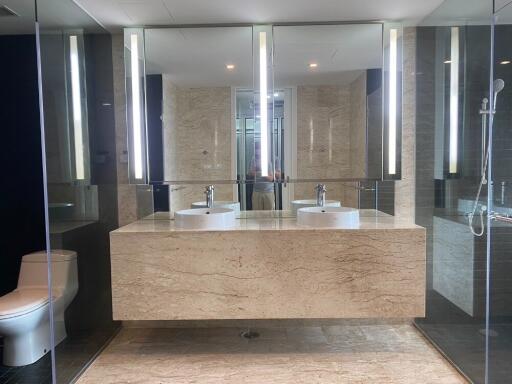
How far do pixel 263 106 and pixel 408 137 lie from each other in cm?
115

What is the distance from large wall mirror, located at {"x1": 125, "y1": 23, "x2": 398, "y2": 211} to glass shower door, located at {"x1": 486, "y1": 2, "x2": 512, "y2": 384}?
739 mm

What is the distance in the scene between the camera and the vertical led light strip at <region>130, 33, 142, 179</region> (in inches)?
109

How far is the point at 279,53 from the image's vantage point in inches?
108

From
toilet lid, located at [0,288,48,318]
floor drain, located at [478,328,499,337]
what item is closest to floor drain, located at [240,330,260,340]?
toilet lid, located at [0,288,48,318]

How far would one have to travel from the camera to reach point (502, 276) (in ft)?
7.90

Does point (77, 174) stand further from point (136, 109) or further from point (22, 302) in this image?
point (22, 302)

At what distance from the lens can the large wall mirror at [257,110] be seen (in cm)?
274

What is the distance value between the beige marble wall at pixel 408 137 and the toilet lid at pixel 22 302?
2.59 metres

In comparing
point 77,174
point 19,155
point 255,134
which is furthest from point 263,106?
point 19,155

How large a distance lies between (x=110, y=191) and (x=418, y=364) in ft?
8.16

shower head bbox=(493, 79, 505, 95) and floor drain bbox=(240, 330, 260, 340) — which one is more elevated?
shower head bbox=(493, 79, 505, 95)

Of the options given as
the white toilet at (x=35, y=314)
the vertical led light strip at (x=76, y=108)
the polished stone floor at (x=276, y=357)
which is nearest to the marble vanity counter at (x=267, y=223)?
the white toilet at (x=35, y=314)

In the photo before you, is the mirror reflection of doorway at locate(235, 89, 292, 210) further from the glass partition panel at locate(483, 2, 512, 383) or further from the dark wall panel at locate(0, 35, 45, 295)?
the dark wall panel at locate(0, 35, 45, 295)

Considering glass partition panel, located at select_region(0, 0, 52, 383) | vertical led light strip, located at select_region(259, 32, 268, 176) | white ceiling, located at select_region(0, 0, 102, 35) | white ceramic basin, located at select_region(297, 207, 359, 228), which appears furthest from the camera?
glass partition panel, located at select_region(0, 0, 52, 383)
